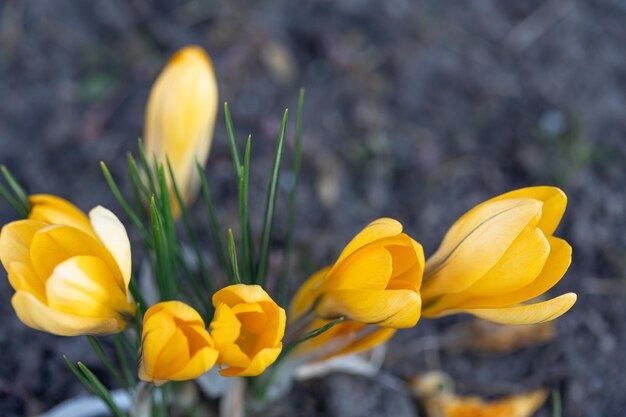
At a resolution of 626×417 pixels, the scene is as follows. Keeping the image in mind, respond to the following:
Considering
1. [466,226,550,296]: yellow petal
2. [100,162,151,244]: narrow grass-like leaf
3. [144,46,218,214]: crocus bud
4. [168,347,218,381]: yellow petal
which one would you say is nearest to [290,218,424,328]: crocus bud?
[466,226,550,296]: yellow petal

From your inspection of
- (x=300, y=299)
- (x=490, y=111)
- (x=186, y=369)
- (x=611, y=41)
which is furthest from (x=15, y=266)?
(x=611, y=41)

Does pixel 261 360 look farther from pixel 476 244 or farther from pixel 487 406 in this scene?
pixel 487 406

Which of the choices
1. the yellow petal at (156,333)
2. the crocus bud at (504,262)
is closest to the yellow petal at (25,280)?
the yellow petal at (156,333)

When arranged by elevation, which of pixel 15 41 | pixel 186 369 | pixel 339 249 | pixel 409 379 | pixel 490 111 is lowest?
pixel 409 379

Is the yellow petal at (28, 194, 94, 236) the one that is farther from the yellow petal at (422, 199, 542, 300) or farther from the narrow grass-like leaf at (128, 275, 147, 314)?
the yellow petal at (422, 199, 542, 300)

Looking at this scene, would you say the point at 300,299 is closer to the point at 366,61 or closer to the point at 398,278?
the point at 398,278

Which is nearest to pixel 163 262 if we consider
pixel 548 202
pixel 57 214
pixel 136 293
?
pixel 136 293
